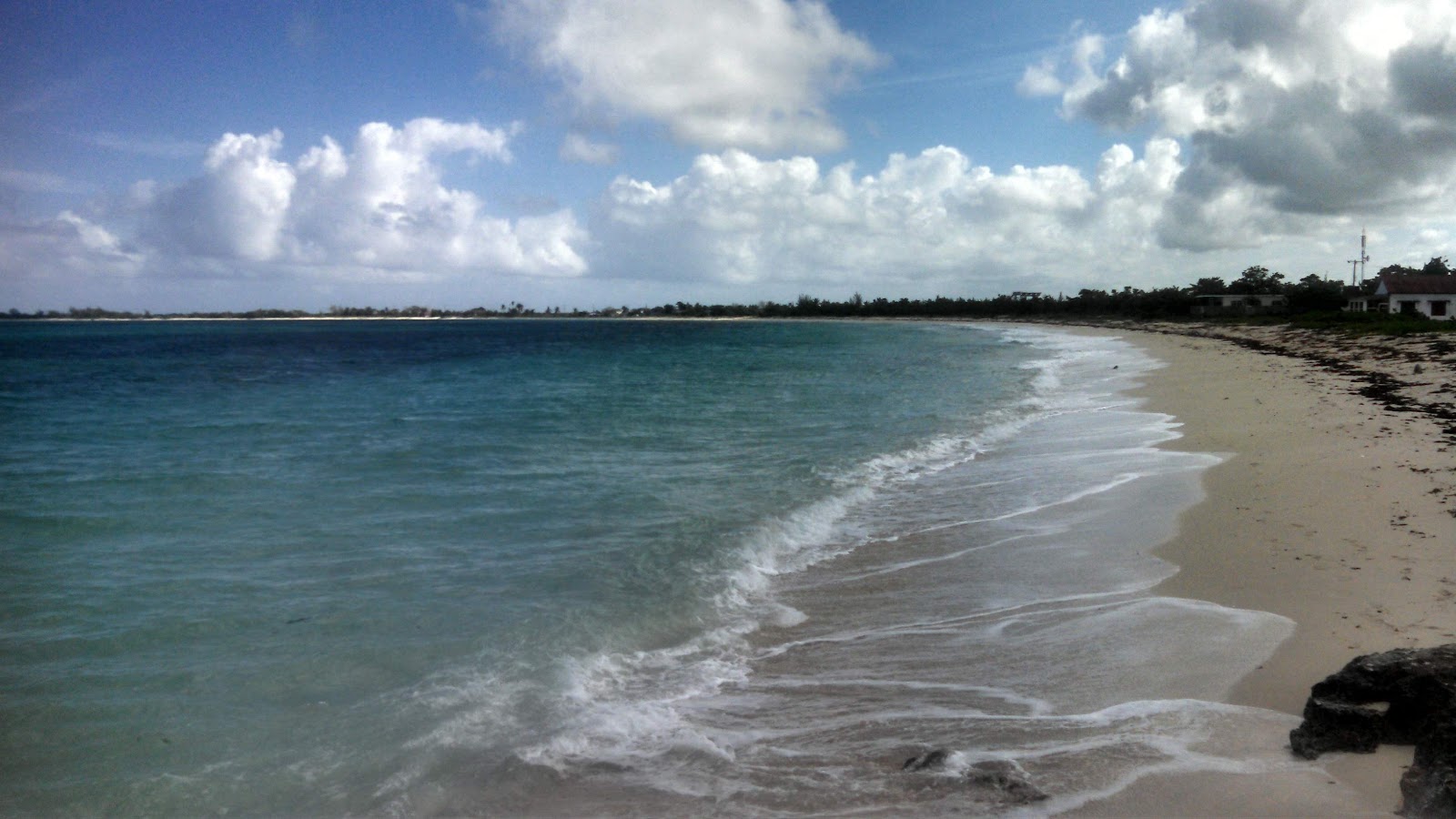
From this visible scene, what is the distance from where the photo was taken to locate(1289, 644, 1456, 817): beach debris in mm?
3518

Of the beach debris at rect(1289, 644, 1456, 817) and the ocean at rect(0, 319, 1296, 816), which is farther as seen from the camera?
the ocean at rect(0, 319, 1296, 816)

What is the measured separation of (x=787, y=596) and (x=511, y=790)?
3533mm

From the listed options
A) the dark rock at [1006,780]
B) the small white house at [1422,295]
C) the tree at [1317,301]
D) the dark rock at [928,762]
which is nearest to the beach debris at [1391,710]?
the dark rock at [1006,780]

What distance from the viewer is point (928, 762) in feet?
14.2

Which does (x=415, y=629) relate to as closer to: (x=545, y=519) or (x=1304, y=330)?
(x=545, y=519)

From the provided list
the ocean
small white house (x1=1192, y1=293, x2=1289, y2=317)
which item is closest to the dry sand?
the ocean

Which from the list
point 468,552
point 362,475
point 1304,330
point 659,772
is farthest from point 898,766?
point 1304,330

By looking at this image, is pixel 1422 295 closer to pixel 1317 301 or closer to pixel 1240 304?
pixel 1317 301

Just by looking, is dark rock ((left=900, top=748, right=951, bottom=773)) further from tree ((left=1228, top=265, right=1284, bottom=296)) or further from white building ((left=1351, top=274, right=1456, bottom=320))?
tree ((left=1228, top=265, right=1284, bottom=296))

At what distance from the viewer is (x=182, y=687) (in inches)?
234

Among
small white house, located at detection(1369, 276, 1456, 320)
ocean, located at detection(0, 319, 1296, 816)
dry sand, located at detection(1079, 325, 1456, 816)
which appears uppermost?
small white house, located at detection(1369, 276, 1456, 320)

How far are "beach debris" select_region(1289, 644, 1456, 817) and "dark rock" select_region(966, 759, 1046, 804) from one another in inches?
51.3

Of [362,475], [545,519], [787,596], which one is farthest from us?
[362,475]

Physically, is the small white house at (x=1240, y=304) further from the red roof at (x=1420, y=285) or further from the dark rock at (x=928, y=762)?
the dark rock at (x=928, y=762)
